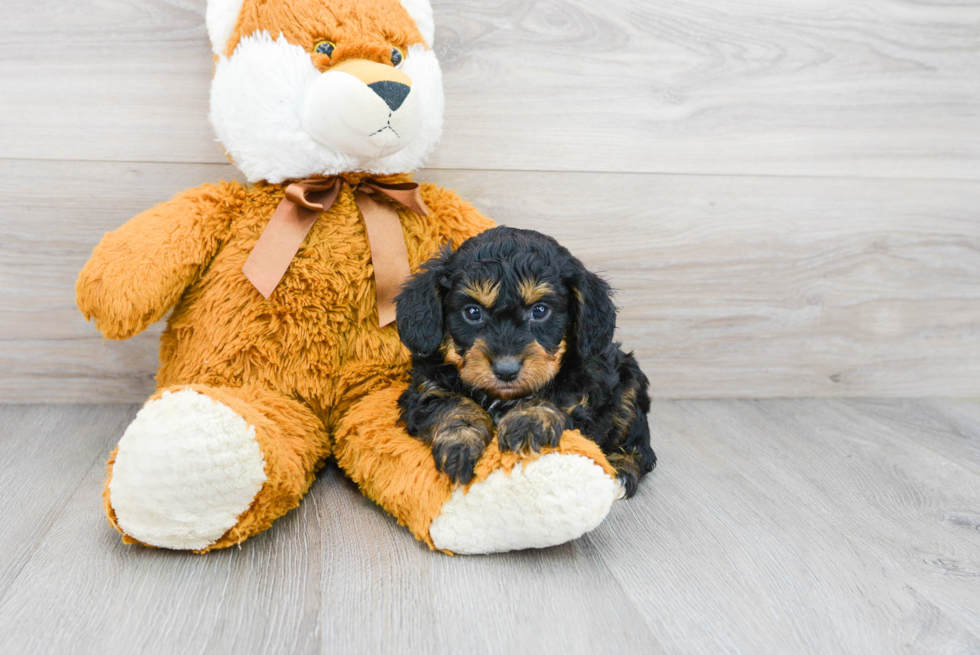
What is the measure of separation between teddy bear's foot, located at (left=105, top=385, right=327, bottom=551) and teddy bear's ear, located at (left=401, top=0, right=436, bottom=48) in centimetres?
95

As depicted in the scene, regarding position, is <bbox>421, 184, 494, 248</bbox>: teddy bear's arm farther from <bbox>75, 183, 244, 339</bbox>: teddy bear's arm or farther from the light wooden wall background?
<bbox>75, 183, 244, 339</bbox>: teddy bear's arm

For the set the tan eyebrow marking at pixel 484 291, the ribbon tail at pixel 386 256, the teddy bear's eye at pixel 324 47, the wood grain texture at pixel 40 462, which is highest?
the teddy bear's eye at pixel 324 47

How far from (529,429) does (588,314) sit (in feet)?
0.92

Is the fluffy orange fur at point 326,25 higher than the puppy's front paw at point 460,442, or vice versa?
the fluffy orange fur at point 326,25

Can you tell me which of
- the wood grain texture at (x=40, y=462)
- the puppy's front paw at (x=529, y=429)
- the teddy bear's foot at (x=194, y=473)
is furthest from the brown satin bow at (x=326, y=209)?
the wood grain texture at (x=40, y=462)

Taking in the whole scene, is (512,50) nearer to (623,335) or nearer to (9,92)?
(623,335)

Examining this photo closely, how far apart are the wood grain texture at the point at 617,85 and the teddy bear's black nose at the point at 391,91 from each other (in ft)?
1.76

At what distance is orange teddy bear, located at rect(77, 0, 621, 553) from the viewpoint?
4.19 feet

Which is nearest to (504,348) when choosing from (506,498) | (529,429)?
(529,429)

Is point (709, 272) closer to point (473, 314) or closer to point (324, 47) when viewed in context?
point (473, 314)

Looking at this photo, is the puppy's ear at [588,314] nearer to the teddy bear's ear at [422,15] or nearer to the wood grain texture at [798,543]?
the wood grain texture at [798,543]

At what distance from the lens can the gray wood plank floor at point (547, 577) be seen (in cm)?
111

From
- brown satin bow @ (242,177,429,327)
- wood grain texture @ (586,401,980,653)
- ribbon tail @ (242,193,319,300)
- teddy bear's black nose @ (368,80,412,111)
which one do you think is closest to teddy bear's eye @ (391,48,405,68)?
teddy bear's black nose @ (368,80,412,111)

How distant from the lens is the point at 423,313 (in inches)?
55.5
